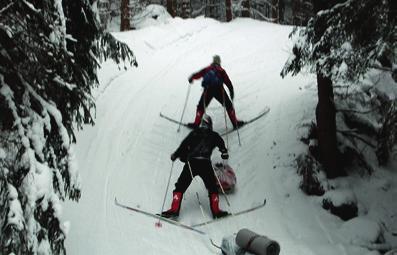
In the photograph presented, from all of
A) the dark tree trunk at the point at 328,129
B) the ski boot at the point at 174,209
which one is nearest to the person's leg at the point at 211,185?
the ski boot at the point at 174,209

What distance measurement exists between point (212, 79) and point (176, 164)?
2465 millimetres

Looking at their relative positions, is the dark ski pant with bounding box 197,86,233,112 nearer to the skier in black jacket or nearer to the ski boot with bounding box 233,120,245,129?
the ski boot with bounding box 233,120,245,129

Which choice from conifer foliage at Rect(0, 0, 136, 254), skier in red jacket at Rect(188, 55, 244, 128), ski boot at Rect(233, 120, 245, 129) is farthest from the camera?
ski boot at Rect(233, 120, 245, 129)

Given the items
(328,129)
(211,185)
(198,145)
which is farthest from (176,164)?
(328,129)

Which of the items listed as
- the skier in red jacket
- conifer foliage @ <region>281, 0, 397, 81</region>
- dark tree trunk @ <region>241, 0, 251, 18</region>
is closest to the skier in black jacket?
conifer foliage @ <region>281, 0, 397, 81</region>

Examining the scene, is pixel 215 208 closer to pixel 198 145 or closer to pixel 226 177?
pixel 226 177

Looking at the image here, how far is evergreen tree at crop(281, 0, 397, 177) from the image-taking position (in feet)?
23.0

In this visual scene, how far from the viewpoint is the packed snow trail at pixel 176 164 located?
809 cm

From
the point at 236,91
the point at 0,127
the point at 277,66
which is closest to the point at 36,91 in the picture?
the point at 0,127

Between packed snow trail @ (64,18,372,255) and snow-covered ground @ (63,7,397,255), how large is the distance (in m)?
0.02

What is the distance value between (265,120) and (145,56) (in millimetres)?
7998

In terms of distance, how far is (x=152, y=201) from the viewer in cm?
921

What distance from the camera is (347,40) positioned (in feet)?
25.5

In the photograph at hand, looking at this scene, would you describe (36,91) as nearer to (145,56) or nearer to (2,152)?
(2,152)
